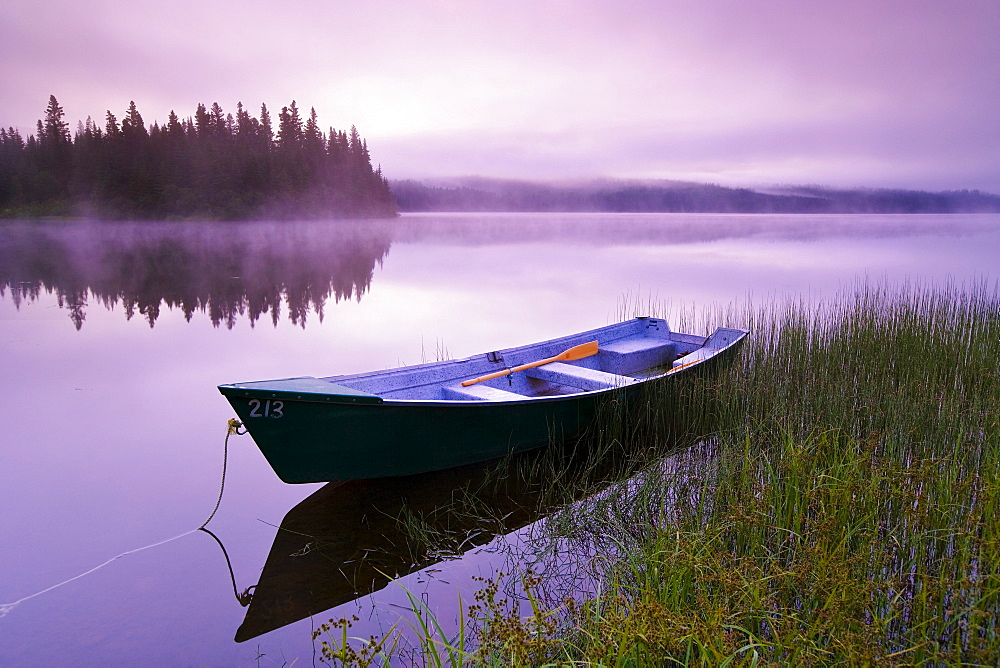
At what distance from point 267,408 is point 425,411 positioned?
97 centimetres

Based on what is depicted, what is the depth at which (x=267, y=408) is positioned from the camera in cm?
360

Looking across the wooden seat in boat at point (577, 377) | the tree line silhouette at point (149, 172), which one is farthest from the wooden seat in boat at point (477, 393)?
the tree line silhouette at point (149, 172)

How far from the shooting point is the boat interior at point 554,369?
4.84 meters

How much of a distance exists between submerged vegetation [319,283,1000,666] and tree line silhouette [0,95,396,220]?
48368 millimetres

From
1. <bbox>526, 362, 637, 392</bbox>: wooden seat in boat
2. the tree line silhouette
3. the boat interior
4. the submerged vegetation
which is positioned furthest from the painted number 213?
the tree line silhouette

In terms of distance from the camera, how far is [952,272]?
66.0 ft

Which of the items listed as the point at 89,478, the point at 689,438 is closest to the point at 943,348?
the point at 689,438

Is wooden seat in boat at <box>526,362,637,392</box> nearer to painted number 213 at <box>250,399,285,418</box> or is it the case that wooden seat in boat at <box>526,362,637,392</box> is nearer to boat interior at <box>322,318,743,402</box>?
boat interior at <box>322,318,743,402</box>

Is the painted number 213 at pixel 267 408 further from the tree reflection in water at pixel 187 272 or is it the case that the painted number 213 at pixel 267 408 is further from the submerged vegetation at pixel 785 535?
the tree reflection in water at pixel 187 272

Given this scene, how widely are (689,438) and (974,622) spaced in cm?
324

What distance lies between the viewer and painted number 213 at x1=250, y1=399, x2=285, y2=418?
3.55 metres

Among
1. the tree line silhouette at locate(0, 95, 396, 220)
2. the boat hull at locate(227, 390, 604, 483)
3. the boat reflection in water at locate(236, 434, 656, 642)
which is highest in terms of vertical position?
the tree line silhouette at locate(0, 95, 396, 220)

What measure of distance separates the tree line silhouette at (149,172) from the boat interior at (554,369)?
46502 mm

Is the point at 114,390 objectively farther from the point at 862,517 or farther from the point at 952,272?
the point at 952,272
